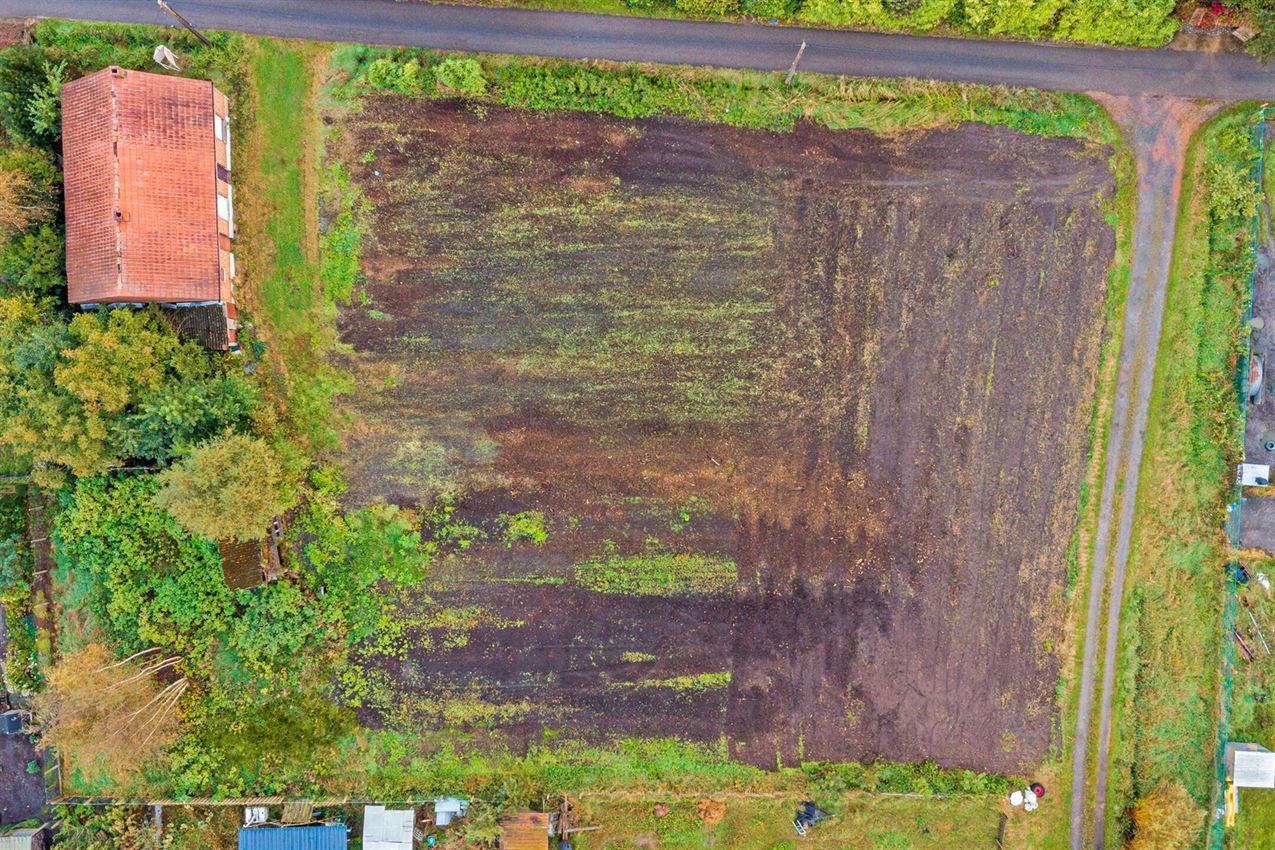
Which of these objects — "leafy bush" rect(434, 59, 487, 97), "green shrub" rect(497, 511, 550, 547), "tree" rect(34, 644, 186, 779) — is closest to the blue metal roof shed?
"tree" rect(34, 644, 186, 779)

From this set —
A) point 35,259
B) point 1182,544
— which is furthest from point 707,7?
point 1182,544

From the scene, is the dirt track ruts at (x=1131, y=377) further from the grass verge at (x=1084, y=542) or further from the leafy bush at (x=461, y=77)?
the leafy bush at (x=461, y=77)

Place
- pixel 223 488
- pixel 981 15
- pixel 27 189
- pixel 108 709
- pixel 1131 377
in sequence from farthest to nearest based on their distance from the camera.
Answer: pixel 1131 377, pixel 981 15, pixel 108 709, pixel 27 189, pixel 223 488

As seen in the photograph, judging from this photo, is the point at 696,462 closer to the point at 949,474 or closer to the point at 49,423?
the point at 949,474

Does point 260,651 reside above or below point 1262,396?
below

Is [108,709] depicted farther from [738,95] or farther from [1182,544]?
[1182,544]

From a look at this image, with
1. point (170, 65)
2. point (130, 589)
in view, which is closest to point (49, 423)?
point (130, 589)
